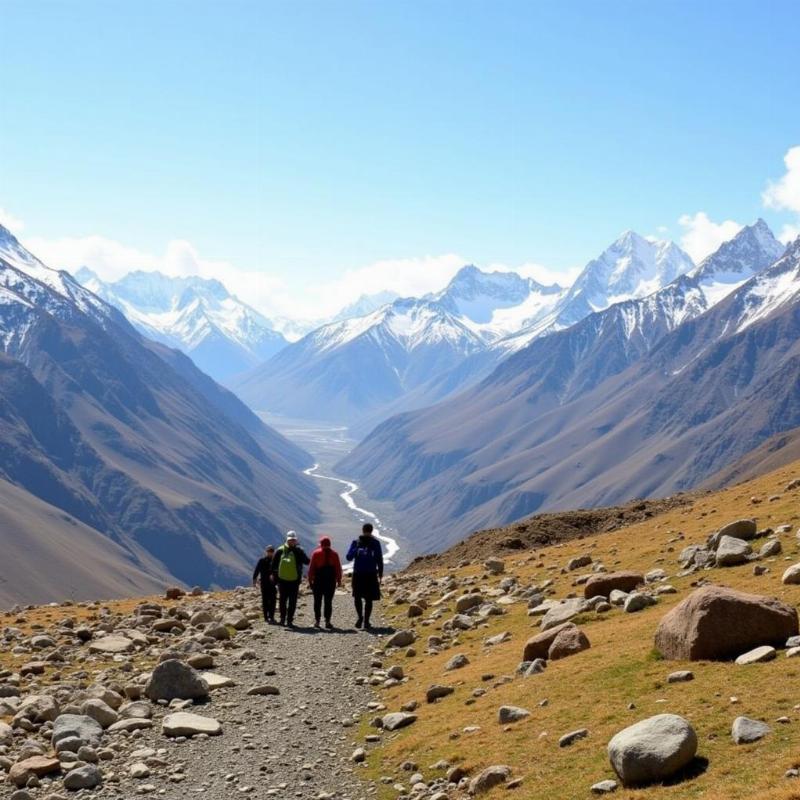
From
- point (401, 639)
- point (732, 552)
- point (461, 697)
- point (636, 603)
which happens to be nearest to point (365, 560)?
point (401, 639)

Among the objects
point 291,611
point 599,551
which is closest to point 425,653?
point 291,611

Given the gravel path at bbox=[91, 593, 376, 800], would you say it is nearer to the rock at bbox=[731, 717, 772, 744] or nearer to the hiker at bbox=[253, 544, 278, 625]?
the hiker at bbox=[253, 544, 278, 625]

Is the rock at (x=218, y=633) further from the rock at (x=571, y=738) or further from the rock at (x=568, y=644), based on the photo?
the rock at (x=571, y=738)

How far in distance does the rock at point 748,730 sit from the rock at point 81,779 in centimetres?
1244

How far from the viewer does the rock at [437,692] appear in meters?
24.2

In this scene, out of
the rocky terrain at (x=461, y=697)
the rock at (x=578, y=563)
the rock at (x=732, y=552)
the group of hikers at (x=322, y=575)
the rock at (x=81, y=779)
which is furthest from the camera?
the rock at (x=578, y=563)

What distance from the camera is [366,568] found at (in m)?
36.4

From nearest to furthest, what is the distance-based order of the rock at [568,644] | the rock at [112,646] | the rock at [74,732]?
the rock at [74,732], the rock at [568,644], the rock at [112,646]

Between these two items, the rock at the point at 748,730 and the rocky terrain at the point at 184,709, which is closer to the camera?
the rock at the point at 748,730

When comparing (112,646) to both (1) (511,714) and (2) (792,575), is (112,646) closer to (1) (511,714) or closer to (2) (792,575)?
(1) (511,714)

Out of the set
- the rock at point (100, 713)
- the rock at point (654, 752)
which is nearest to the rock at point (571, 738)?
the rock at point (654, 752)

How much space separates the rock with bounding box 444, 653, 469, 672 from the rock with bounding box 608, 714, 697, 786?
1189 cm

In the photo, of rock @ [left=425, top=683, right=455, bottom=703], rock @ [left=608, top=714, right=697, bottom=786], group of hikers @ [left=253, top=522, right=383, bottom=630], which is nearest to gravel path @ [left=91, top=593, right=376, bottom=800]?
rock @ [left=425, top=683, right=455, bottom=703]

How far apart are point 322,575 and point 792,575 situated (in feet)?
59.9
